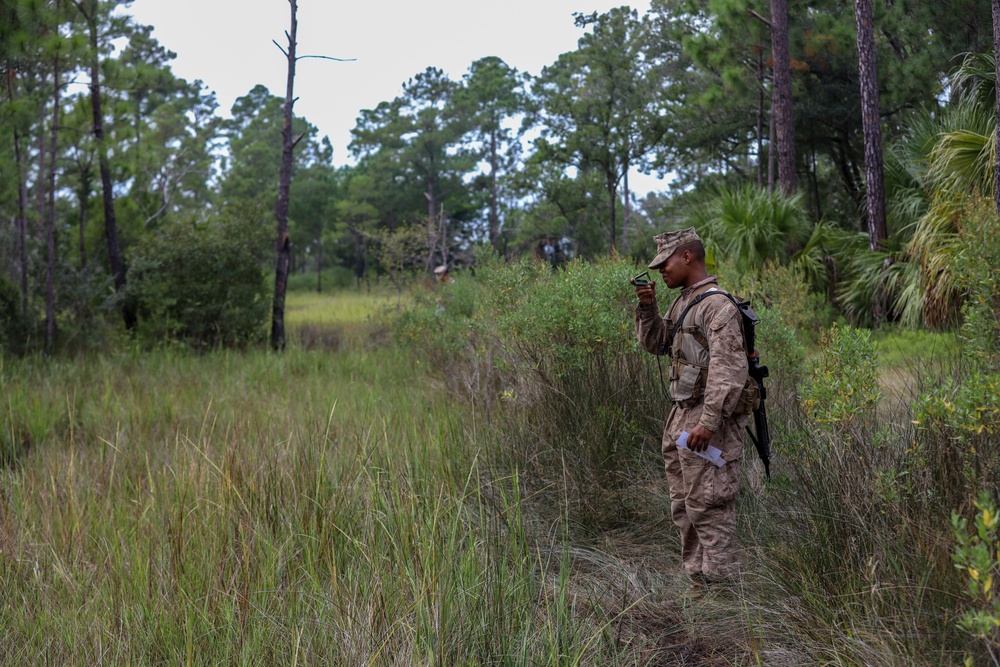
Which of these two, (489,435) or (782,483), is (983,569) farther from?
(489,435)

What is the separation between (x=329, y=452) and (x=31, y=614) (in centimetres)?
209

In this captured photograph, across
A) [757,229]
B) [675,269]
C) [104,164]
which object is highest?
[104,164]

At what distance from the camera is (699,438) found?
13.6 ft

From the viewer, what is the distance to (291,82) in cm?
1650

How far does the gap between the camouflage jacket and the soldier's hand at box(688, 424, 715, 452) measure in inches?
1.1

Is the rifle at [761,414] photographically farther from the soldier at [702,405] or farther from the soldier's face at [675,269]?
the soldier's face at [675,269]

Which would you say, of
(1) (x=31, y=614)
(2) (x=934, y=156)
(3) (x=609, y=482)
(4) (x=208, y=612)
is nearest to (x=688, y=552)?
(3) (x=609, y=482)

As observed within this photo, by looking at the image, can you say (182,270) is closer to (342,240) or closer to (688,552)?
(688,552)

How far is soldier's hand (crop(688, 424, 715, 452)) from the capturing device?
414 centimetres

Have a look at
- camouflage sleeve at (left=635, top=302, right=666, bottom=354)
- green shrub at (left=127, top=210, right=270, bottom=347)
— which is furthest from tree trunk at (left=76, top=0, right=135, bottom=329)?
camouflage sleeve at (left=635, top=302, right=666, bottom=354)

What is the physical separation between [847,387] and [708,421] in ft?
2.10

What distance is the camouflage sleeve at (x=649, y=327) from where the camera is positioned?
182 inches

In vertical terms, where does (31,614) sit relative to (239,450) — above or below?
below

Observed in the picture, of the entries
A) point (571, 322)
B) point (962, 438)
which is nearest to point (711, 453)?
point (962, 438)
